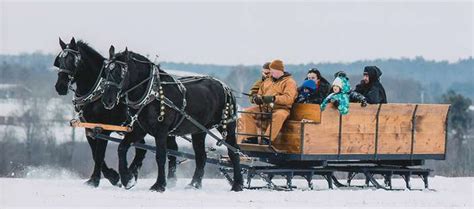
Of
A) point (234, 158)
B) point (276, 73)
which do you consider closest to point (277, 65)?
point (276, 73)

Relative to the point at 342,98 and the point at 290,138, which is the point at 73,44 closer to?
the point at 290,138

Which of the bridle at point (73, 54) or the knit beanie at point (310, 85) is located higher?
the bridle at point (73, 54)

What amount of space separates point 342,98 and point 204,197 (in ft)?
10.9

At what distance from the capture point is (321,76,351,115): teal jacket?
2275 cm

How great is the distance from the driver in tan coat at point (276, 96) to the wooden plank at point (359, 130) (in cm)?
111

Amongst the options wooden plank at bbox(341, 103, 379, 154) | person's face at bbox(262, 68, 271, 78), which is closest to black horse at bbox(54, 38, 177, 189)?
person's face at bbox(262, 68, 271, 78)

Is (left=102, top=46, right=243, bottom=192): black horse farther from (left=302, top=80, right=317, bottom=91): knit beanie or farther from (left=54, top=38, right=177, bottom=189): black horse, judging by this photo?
(left=302, top=80, right=317, bottom=91): knit beanie

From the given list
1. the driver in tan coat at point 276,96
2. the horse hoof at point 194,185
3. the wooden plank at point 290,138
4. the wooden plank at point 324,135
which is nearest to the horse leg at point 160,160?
the horse hoof at point 194,185

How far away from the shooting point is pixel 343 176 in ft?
103

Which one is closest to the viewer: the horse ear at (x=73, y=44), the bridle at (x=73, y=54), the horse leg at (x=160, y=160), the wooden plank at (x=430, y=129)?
the horse leg at (x=160, y=160)

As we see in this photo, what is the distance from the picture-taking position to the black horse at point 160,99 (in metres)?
21.3

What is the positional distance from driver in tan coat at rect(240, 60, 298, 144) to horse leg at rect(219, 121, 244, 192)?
49 centimetres

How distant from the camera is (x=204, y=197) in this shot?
20.9 meters

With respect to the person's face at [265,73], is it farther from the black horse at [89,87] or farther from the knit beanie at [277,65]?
the black horse at [89,87]
